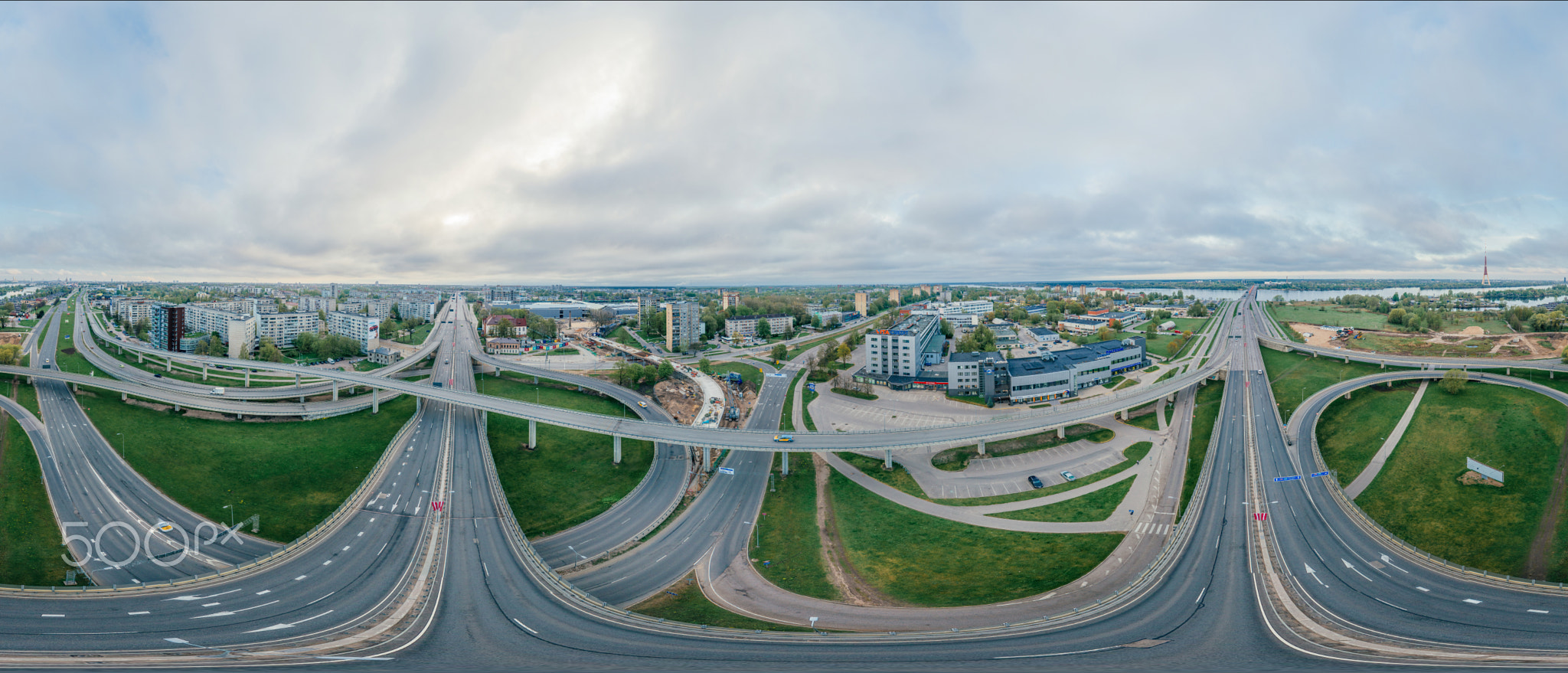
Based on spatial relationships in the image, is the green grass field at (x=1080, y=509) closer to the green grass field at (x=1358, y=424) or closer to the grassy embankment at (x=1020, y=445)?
the grassy embankment at (x=1020, y=445)

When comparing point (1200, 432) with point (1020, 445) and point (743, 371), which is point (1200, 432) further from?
point (743, 371)

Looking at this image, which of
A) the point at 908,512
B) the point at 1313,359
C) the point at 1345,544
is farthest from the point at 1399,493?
the point at 1313,359

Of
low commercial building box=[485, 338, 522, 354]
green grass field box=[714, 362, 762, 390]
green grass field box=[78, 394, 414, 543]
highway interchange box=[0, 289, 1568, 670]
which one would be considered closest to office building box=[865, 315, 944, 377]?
green grass field box=[714, 362, 762, 390]

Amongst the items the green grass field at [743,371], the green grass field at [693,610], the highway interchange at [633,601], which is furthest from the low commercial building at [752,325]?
the green grass field at [693,610]

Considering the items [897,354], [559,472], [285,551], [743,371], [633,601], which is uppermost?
[897,354]

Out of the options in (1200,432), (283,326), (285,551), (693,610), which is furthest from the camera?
(283,326)

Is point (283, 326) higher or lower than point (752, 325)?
higher

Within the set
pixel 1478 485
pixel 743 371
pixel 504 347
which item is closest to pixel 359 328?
pixel 504 347
